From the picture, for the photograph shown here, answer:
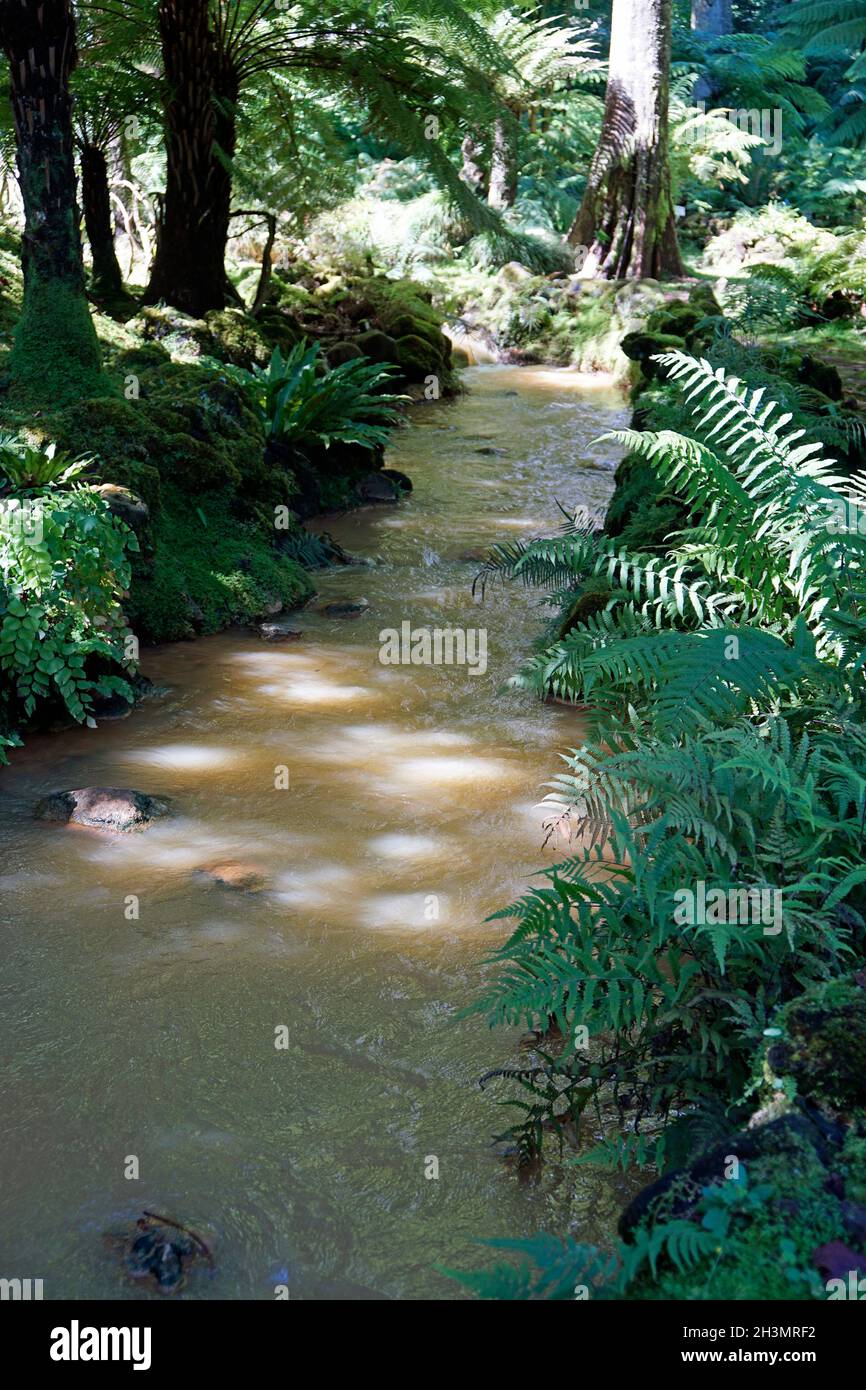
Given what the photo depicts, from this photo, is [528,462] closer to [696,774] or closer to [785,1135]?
[696,774]

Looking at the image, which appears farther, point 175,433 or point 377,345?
point 377,345

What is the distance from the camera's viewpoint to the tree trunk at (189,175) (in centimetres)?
792

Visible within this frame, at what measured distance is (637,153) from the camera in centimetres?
1380

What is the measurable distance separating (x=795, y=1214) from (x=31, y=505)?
12.0 ft

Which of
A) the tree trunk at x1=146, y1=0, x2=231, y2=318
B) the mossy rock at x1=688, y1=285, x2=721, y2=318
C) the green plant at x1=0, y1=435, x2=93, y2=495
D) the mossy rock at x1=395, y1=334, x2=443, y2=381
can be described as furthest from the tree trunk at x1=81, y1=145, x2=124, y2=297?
the mossy rock at x1=688, y1=285, x2=721, y2=318

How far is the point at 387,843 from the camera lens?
399 cm

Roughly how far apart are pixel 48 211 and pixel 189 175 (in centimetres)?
285

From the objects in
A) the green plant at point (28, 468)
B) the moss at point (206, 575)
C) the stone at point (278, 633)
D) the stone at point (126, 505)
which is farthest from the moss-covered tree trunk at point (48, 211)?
the stone at point (278, 633)

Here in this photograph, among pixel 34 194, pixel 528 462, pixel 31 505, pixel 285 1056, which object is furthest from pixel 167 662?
pixel 528 462

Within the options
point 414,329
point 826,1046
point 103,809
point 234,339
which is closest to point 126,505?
point 103,809

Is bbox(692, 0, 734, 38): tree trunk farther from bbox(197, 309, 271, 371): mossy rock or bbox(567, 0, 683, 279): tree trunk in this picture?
bbox(197, 309, 271, 371): mossy rock

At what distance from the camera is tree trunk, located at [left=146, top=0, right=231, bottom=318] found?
792 centimetres

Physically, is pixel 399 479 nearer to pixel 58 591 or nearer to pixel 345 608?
pixel 345 608

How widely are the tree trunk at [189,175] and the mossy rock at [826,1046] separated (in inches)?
309
